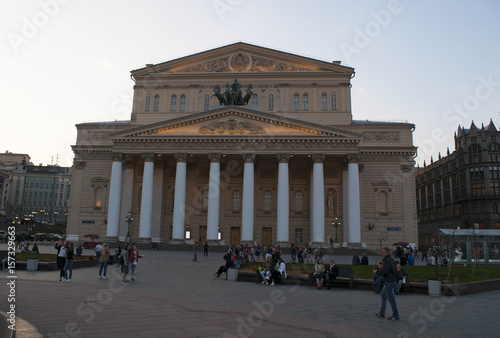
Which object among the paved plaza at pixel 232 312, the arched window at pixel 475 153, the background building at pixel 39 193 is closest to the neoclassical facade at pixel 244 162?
the paved plaza at pixel 232 312

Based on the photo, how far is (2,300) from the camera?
35.1 ft

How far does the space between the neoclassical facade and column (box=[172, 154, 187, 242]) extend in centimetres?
11

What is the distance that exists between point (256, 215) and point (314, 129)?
40.3 feet

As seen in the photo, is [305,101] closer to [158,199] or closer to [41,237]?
[158,199]

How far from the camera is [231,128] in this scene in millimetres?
44375

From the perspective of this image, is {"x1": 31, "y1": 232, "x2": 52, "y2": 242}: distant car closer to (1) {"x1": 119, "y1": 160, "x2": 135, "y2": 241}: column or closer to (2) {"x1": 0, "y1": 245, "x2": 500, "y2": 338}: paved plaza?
(1) {"x1": 119, "y1": 160, "x2": 135, "y2": 241}: column

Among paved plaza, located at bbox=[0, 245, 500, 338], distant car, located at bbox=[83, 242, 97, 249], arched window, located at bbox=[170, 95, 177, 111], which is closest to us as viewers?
paved plaza, located at bbox=[0, 245, 500, 338]

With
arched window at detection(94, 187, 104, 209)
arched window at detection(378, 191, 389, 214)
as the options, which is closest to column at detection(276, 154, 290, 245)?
arched window at detection(378, 191, 389, 214)

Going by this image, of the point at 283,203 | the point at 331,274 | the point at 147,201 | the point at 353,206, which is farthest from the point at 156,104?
the point at 331,274

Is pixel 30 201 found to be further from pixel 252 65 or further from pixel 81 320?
pixel 81 320

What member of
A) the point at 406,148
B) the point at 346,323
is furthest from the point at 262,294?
the point at 406,148

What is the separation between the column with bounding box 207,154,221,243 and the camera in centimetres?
4241

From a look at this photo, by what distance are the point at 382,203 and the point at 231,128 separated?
747 inches

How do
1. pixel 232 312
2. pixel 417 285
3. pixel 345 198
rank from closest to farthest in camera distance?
pixel 232 312 < pixel 417 285 < pixel 345 198
